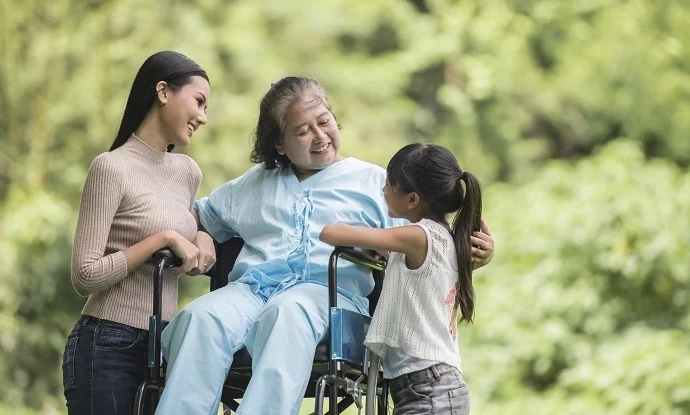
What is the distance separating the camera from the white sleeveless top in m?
2.38

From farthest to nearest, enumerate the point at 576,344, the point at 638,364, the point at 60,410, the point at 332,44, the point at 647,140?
the point at 332,44, the point at 647,140, the point at 60,410, the point at 576,344, the point at 638,364

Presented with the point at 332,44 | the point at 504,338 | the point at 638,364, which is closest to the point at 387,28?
the point at 332,44

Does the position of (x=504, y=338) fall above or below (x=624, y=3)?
below

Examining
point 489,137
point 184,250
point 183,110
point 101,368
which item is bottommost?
point 101,368

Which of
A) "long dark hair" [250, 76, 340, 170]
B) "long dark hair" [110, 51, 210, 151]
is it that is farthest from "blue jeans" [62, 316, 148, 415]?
"long dark hair" [250, 76, 340, 170]

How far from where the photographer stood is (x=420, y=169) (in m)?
2.45

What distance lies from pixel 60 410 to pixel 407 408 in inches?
199

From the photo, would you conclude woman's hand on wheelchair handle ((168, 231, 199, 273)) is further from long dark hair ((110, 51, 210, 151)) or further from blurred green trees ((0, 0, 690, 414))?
blurred green trees ((0, 0, 690, 414))

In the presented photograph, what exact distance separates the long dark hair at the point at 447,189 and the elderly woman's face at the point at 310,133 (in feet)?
0.86

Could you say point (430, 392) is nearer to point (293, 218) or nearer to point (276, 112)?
point (293, 218)

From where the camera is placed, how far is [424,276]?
7.91 feet

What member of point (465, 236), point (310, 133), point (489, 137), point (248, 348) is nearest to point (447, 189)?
point (465, 236)

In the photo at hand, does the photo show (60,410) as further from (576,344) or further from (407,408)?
(407,408)

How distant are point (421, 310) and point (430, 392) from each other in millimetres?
167
